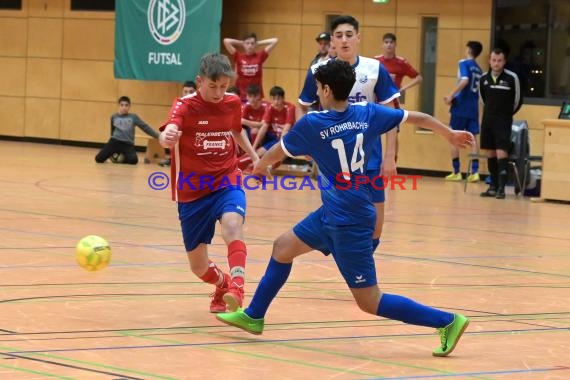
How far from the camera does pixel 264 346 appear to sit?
654 centimetres

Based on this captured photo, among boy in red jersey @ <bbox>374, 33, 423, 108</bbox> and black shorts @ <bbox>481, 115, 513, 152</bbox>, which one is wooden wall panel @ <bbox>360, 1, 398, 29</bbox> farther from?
black shorts @ <bbox>481, 115, 513, 152</bbox>

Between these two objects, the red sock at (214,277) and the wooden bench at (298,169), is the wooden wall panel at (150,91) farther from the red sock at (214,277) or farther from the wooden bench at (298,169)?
the red sock at (214,277)

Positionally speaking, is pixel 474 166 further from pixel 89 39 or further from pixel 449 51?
pixel 89 39

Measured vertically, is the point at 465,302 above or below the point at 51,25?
below

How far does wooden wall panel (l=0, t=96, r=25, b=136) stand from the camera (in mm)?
25703

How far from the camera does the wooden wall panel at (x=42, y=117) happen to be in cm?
2523

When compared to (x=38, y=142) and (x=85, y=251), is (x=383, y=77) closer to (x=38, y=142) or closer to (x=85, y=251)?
(x=85, y=251)

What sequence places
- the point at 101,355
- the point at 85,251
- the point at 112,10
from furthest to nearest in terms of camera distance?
the point at 112,10
the point at 85,251
the point at 101,355

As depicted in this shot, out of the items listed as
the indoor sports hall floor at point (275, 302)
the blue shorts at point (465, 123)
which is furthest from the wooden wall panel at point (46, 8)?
the indoor sports hall floor at point (275, 302)

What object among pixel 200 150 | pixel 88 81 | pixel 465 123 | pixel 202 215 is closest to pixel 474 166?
pixel 465 123

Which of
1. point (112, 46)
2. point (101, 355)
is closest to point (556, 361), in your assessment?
point (101, 355)

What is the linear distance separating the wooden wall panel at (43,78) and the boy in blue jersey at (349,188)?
1931 centimetres

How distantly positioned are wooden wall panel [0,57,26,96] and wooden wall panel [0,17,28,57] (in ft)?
0.51

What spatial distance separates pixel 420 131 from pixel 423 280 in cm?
1164
